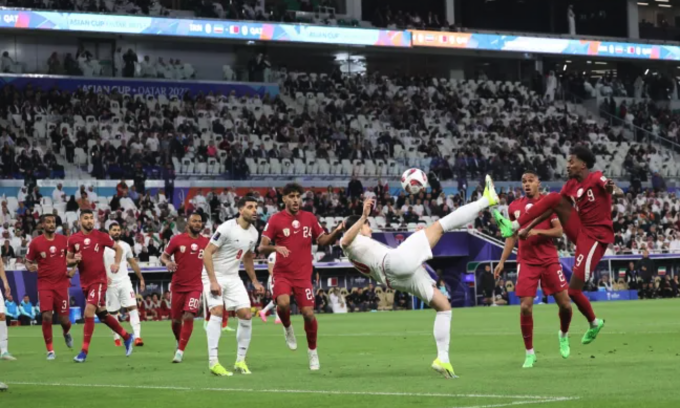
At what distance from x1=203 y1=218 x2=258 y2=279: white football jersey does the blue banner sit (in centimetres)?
3612

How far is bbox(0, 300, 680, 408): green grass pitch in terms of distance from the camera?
11047mm

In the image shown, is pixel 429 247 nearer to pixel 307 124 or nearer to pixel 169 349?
pixel 169 349

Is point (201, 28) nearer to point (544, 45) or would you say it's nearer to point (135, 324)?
point (544, 45)

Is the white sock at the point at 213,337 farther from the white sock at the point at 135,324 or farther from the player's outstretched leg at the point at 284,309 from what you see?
the white sock at the point at 135,324

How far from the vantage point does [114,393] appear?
12797mm

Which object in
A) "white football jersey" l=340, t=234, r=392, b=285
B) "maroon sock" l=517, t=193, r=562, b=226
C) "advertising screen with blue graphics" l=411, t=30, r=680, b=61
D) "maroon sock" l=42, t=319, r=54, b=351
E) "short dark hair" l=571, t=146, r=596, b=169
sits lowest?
"maroon sock" l=42, t=319, r=54, b=351

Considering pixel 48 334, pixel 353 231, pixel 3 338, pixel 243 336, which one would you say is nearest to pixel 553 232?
pixel 353 231

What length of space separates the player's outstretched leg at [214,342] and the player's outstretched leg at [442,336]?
313cm

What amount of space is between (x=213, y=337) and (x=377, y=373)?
2490 mm

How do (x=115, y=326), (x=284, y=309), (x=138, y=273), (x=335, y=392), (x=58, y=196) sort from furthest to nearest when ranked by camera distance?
(x=58, y=196), (x=138, y=273), (x=115, y=326), (x=284, y=309), (x=335, y=392)

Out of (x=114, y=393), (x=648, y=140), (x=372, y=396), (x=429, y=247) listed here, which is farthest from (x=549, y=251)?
(x=648, y=140)

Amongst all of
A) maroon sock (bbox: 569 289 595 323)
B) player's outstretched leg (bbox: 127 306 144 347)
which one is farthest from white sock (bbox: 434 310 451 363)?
player's outstretched leg (bbox: 127 306 144 347)

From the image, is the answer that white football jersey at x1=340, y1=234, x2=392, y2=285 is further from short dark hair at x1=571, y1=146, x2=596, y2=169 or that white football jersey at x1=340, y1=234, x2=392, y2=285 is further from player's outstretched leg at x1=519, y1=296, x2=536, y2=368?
short dark hair at x1=571, y1=146, x2=596, y2=169

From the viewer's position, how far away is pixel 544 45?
63594mm
